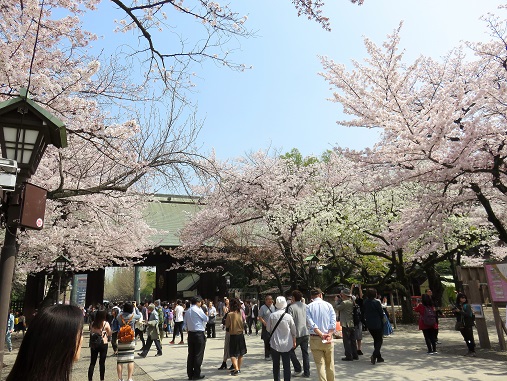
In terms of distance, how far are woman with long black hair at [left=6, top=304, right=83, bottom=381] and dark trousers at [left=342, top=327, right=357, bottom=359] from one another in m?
7.34

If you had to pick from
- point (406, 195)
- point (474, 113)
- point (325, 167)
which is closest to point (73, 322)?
point (474, 113)

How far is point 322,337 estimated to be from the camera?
539 cm

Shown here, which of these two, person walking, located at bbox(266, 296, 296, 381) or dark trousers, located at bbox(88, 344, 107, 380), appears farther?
dark trousers, located at bbox(88, 344, 107, 380)

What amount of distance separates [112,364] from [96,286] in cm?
1750

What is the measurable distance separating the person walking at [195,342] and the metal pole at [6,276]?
13.7ft

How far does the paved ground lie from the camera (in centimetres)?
655

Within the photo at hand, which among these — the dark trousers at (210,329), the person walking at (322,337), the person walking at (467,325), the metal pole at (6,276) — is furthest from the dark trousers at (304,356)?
the dark trousers at (210,329)

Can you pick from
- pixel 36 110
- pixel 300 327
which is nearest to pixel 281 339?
pixel 300 327

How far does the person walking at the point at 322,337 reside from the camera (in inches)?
212

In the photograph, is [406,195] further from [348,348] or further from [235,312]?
[235,312]

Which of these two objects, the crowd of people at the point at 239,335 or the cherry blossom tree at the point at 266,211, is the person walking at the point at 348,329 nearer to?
the crowd of people at the point at 239,335

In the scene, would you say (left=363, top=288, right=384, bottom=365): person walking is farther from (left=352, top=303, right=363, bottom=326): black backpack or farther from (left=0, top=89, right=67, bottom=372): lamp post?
(left=0, top=89, right=67, bottom=372): lamp post

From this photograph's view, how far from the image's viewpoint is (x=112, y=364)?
365 inches

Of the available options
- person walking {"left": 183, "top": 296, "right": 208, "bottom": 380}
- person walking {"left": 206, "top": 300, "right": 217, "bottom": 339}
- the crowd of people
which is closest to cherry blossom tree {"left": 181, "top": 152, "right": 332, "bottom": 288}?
person walking {"left": 206, "top": 300, "right": 217, "bottom": 339}
